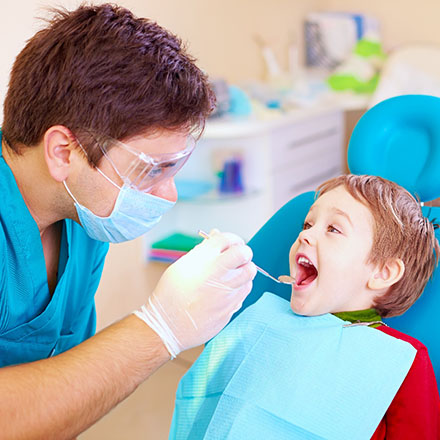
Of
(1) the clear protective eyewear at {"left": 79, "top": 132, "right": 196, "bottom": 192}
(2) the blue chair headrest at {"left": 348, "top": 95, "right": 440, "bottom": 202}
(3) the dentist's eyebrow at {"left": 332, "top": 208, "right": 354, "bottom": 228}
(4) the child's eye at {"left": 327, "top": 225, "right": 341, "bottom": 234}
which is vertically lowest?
(4) the child's eye at {"left": 327, "top": 225, "right": 341, "bottom": 234}

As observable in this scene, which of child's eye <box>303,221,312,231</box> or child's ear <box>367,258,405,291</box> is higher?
child's eye <box>303,221,312,231</box>

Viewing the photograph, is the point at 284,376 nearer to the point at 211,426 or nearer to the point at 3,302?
the point at 211,426

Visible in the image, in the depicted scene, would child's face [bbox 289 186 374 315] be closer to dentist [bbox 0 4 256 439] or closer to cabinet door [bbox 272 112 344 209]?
dentist [bbox 0 4 256 439]

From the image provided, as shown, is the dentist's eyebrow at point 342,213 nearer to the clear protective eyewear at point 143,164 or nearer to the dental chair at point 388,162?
the dental chair at point 388,162

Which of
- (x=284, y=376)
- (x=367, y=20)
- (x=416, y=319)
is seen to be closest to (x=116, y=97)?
(x=284, y=376)

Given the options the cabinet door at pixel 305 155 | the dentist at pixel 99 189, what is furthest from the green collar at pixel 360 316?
the cabinet door at pixel 305 155

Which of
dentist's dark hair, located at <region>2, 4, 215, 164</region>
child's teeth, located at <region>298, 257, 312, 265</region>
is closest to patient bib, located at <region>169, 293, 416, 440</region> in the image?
child's teeth, located at <region>298, 257, 312, 265</region>

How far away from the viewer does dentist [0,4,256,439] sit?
107 cm

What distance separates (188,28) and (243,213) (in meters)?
0.93

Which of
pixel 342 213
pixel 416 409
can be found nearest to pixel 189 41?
pixel 342 213

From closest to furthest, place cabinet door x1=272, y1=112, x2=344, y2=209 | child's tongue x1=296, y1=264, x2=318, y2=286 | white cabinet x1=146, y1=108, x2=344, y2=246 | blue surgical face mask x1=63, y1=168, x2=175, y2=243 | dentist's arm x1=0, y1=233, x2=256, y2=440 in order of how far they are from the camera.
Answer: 1. dentist's arm x1=0, y1=233, x2=256, y2=440
2. blue surgical face mask x1=63, y1=168, x2=175, y2=243
3. child's tongue x1=296, y1=264, x2=318, y2=286
4. white cabinet x1=146, y1=108, x2=344, y2=246
5. cabinet door x1=272, y1=112, x2=344, y2=209

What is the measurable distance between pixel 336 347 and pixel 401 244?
0.81 feet

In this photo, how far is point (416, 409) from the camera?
3.71 ft

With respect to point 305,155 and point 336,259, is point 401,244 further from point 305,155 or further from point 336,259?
point 305,155
